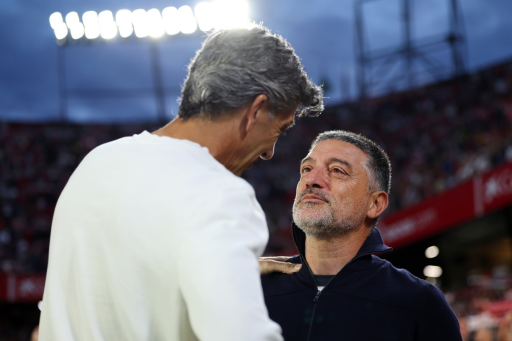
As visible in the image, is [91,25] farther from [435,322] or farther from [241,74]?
[241,74]

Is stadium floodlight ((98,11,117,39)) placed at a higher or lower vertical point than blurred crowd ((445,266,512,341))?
higher

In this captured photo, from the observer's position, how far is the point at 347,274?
231cm

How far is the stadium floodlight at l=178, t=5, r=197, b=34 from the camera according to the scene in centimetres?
2123

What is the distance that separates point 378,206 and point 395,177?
1297 centimetres

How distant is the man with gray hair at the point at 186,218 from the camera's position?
3.18 feet

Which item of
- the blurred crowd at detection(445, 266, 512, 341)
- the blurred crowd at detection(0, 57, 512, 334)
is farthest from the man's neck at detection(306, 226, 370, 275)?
the blurred crowd at detection(0, 57, 512, 334)

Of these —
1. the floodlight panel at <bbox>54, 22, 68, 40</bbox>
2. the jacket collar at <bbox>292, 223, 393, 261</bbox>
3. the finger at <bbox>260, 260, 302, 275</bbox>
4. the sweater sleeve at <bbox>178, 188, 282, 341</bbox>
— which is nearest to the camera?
the sweater sleeve at <bbox>178, 188, 282, 341</bbox>

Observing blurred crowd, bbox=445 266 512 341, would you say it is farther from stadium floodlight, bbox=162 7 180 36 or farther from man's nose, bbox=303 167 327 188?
stadium floodlight, bbox=162 7 180 36

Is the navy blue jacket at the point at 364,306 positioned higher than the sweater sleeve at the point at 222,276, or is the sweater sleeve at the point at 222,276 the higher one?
the sweater sleeve at the point at 222,276

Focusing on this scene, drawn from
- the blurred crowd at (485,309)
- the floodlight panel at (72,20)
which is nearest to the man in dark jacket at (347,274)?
the blurred crowd at (485,309)

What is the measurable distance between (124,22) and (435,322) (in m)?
21.5

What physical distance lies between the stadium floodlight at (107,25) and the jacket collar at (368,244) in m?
20.9

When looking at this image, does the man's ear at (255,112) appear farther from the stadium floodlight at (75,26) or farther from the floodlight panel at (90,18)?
the stadium floodlight at (75,26)

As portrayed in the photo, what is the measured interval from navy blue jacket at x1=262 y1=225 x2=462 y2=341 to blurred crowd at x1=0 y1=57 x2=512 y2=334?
8787 mm
